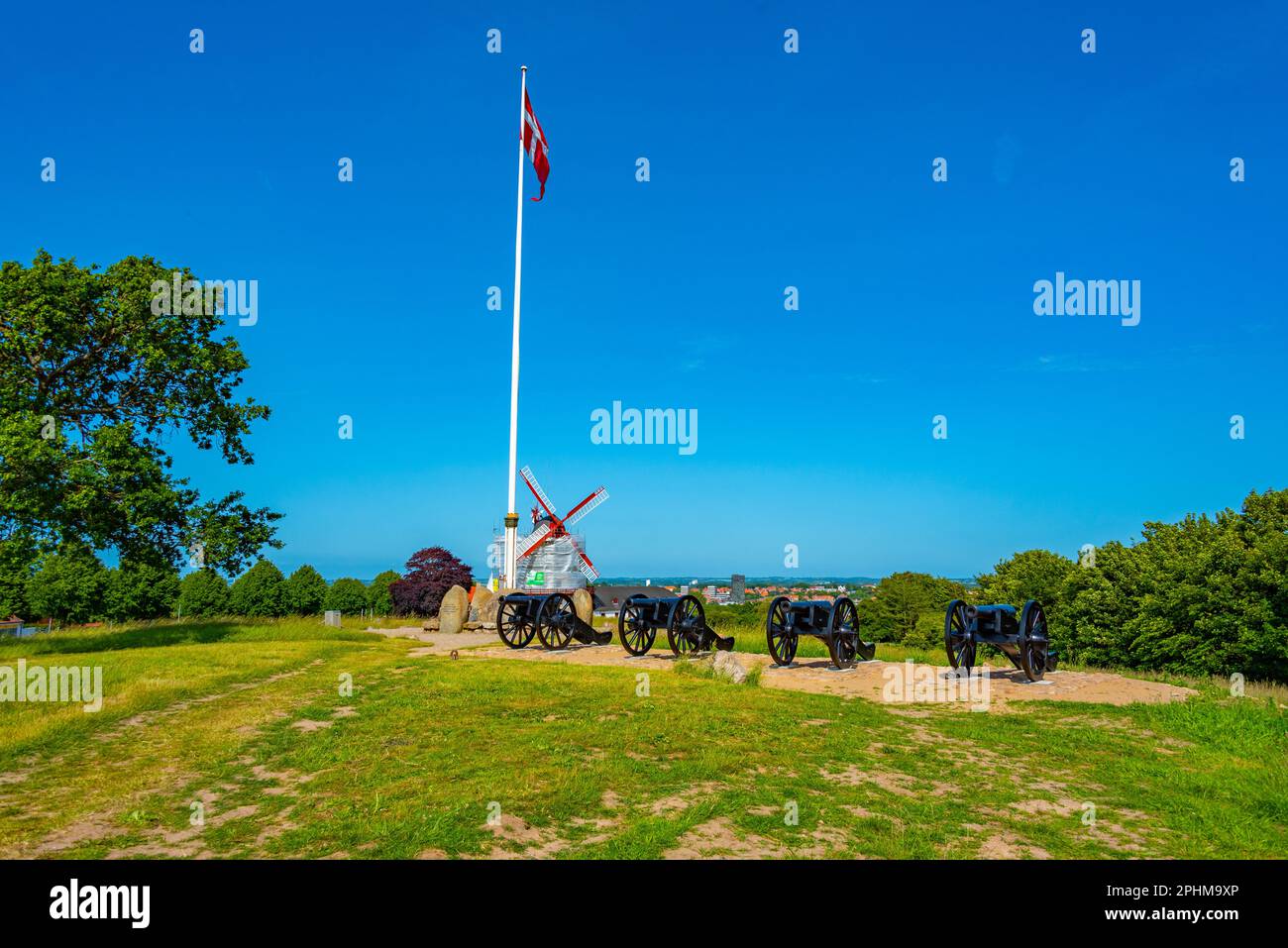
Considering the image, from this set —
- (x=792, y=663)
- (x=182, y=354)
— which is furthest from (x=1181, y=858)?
(x=182, y=354)

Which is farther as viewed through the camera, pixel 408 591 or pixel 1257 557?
pixel 408 591

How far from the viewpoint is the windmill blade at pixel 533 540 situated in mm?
57638

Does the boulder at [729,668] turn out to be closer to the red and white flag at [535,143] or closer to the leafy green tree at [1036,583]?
the leafy green tree at [1036,583]

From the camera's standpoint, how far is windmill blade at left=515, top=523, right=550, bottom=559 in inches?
2269

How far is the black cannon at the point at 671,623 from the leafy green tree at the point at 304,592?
44348 millimetres

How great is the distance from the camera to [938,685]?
1552 cm

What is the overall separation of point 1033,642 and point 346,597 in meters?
55.4

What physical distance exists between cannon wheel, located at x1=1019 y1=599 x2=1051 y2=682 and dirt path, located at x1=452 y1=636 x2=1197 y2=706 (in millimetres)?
287

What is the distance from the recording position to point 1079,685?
50.9ft

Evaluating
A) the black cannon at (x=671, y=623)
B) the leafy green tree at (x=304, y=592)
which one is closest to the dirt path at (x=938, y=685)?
the black cannon at (x=671, y=623)

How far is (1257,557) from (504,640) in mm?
21436

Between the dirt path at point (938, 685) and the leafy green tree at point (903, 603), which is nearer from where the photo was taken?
the dirt path at point (938, 685)
